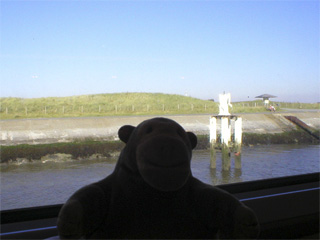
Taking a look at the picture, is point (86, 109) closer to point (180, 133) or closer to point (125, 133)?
point (125, 133)

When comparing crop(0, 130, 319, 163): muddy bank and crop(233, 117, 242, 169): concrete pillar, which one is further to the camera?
crop(233, 117, 242, 169): concrete pillar

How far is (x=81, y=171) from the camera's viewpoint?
2990mm

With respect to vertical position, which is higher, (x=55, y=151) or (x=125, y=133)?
(x=125, y=133)

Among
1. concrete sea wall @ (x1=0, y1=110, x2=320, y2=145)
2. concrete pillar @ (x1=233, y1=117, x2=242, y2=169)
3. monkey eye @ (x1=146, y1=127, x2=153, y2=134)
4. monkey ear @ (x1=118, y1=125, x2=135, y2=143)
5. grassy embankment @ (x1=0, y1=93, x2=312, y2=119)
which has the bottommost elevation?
concrete pillar @ (x1=233, y1=117, x2=242, y2=169)

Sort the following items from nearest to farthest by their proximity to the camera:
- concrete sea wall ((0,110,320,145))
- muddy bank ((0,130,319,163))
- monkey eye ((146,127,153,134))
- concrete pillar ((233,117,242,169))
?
monkey eye ((146,127,153,134)), muddy bank ((0,130,319,163)), concrete sea wall ((0,110,320,145)), concrete pillar ((233,117,242,169))

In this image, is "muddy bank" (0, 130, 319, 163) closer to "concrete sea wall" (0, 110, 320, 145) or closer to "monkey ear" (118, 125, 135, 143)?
"concrete sea wall" (0, 110, 320, 145)

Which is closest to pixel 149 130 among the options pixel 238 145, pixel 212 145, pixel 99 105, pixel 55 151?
pixel 55 151

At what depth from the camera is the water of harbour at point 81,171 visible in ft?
7.39

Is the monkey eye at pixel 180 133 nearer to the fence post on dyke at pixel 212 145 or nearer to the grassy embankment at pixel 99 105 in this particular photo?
the grassy embankment at pixel 99 105

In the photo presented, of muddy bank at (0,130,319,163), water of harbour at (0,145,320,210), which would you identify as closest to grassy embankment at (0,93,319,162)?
muddy bank at (0,130,319,163)

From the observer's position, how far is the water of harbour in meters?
2.25

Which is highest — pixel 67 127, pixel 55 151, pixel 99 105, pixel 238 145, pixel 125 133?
pixel 99 105

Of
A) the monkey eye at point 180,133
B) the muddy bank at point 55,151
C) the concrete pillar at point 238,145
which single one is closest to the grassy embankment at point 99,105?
the muddy bank at point 55,151

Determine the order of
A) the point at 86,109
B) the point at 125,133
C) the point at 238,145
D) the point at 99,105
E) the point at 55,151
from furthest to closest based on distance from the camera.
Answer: the point at 238,145 → the point at 86,109 → the point at 99,105 → the point at 55,151 → the point at 125,133
